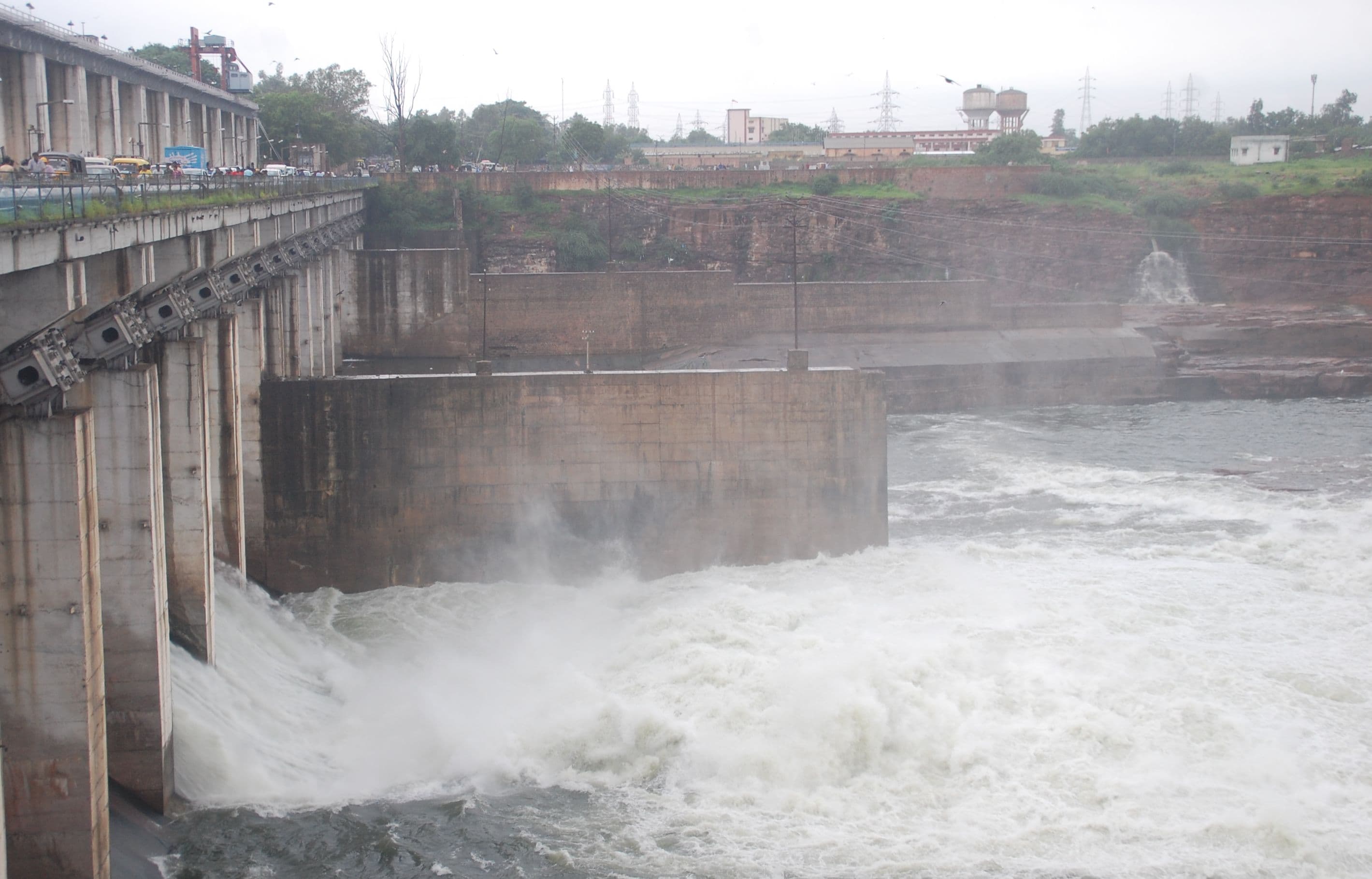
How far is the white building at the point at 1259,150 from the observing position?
8388 cm

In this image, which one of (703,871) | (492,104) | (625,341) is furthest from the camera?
(492,104)

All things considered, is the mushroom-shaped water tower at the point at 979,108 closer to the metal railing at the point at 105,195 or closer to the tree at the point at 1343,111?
the tree at the point at 1343,111

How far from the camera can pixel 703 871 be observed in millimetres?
15742

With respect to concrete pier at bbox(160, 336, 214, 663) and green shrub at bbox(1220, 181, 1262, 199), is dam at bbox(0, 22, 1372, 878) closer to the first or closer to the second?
concrete pier at bbox(160, 336, 214, 663)

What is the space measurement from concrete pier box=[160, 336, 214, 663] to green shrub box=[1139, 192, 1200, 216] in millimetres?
57496

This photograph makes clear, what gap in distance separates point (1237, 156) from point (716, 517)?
2748 inches

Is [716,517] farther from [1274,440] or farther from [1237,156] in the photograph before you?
[1237,156]

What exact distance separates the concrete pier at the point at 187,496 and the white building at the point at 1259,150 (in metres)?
77.3

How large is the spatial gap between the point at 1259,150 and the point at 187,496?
8030 centimetres

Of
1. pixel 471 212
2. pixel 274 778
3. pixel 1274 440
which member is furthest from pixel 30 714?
pixel 471 212

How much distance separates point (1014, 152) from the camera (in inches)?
3076

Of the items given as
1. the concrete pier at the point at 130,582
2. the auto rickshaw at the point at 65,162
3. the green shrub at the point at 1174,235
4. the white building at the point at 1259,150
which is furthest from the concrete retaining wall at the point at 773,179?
the concrete pier at the point at 130,582

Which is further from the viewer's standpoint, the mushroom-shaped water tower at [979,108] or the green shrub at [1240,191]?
the mushroom-shaped water tower at [979,108]

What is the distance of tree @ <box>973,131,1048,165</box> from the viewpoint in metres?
77.1
